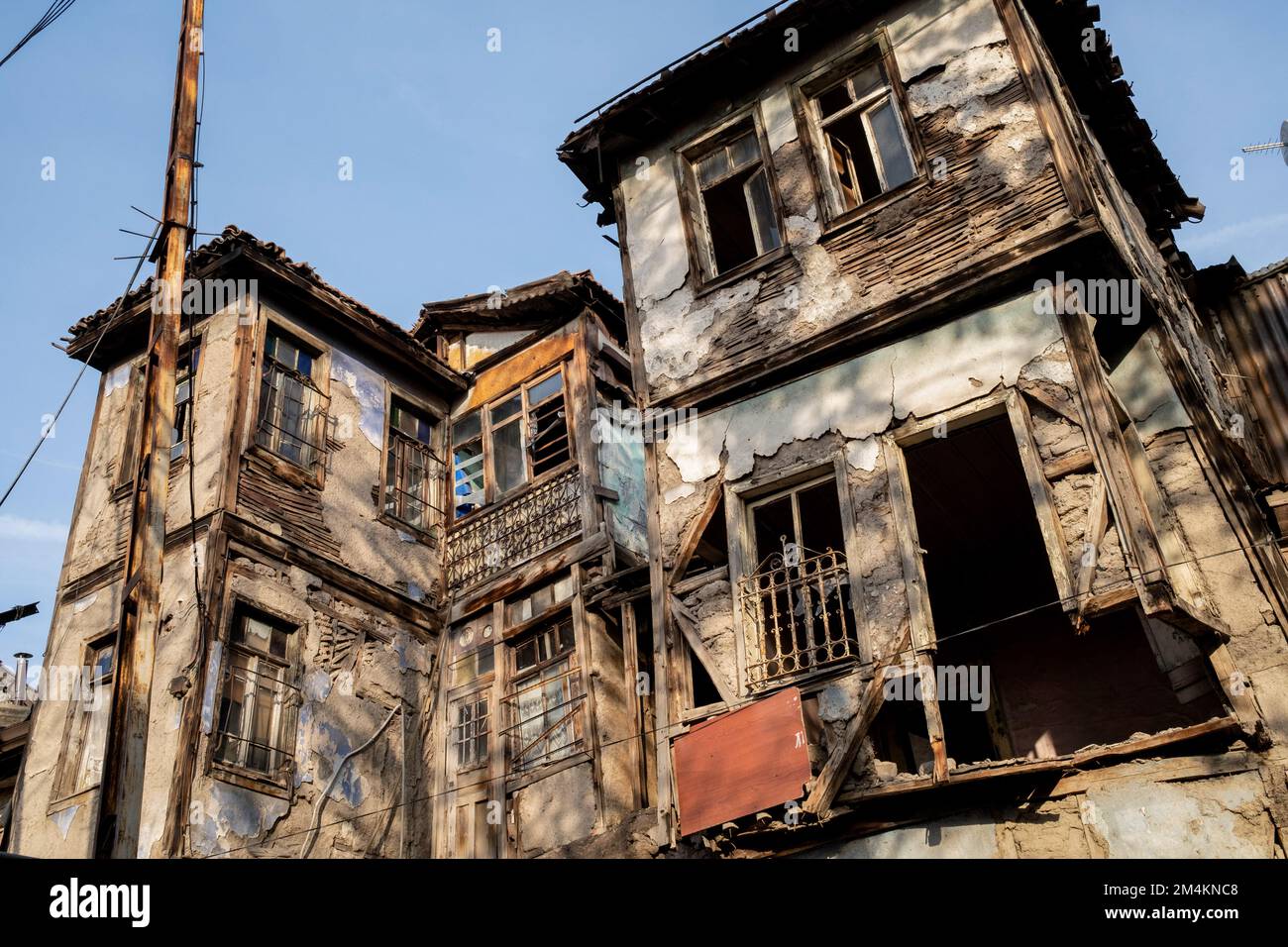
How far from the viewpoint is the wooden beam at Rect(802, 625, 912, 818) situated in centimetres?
771

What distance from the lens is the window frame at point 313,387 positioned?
43.3 feet

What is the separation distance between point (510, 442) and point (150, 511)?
7.49 m

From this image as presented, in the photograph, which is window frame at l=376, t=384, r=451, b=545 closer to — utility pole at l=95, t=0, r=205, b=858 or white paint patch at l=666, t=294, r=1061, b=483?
white paint patch at l=666, t=294, r=1061, b=483

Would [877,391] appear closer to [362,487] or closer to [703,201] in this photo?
[703,201]

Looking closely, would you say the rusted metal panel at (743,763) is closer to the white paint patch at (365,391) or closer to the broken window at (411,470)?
the broken window at (411,470)

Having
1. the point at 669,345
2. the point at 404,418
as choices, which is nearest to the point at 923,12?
the point at 669,345

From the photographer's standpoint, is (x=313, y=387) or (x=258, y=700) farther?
(x=313, y=387)

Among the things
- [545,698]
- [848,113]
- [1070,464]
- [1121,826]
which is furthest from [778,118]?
[1121,826]

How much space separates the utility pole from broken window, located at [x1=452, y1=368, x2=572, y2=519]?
6130 millimetres

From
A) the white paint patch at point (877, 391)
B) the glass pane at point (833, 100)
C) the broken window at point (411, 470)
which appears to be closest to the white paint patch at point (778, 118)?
the glass pane at point (833, 100)

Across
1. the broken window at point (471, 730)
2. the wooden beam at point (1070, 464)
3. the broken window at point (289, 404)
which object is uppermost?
the broken window at point (289, 404)

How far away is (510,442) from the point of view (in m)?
15.2

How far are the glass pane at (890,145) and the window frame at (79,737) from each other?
8.75 meters
